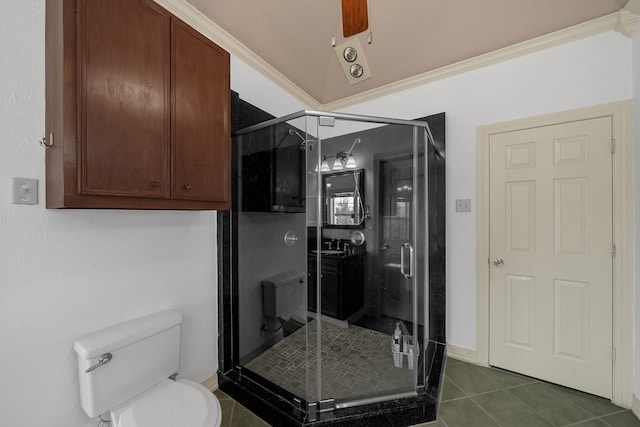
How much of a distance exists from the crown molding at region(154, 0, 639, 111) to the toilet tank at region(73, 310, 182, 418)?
190 cm

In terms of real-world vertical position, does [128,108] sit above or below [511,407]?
above

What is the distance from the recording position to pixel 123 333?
1.24 meters

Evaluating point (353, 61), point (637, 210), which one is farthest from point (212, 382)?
point (637, 210)

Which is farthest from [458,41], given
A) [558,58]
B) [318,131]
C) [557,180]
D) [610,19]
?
[318,131]

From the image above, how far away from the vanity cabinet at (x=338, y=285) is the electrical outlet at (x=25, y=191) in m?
1.35

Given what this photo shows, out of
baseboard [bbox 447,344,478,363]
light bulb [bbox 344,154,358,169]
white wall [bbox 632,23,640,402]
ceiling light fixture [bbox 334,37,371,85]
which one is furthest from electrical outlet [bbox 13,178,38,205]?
white wall [bbox 632,23,640,402]

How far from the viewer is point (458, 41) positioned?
6.88ft

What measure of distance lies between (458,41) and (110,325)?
3.09m

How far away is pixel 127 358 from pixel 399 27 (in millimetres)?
2911

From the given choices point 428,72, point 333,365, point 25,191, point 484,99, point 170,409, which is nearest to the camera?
→ point 25,191

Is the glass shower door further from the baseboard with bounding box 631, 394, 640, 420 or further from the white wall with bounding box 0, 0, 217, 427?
the baseboard with bounding box 631, 394, 640, 420

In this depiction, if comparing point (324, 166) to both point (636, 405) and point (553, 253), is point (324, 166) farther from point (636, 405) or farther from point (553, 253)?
point (636, 405)

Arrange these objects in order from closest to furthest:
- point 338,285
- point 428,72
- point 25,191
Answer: point 25,191 → point 338,285 → point 428,72

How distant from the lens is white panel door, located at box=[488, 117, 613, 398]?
1760 millimetres
